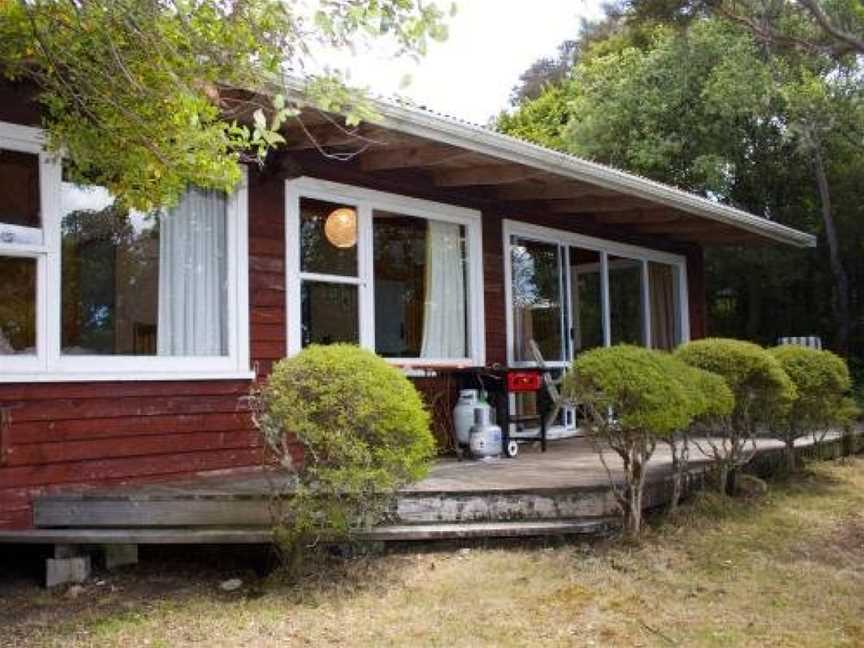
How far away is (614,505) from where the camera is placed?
16.8ft

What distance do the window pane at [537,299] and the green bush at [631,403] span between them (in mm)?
3699

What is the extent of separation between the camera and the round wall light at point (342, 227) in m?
6.88

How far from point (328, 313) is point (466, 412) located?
1.33 meters

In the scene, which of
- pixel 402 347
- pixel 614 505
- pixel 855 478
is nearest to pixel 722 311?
pixel 855 478

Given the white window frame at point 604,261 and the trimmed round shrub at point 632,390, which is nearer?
the trimmed round shrub at point 632,390

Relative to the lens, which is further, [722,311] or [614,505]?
[722,311]

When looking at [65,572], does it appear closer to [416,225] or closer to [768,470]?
[416,225]

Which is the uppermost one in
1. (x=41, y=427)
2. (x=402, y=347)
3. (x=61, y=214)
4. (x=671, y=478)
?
(x=61, y=214)

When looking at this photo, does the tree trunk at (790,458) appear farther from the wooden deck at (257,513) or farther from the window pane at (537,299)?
the wooden deck at (257,513)

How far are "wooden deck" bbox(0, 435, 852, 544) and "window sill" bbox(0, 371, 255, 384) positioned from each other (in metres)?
0.64

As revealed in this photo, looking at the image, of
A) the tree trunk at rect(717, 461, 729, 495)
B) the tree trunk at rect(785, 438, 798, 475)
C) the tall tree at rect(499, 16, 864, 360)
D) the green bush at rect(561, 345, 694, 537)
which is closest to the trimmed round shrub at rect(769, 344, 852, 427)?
the tree trunk at rect(785, 438, 798, 475)

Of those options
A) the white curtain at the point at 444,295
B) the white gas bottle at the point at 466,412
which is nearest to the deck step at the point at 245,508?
the white gas bottle at the point at 466,412

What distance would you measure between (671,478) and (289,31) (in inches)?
137

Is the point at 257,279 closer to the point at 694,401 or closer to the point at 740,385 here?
the point at 694,401
